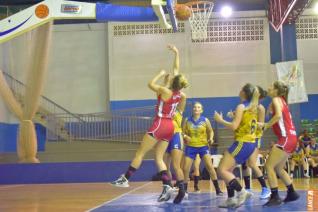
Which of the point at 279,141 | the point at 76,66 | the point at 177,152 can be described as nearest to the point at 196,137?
the point at 177,152

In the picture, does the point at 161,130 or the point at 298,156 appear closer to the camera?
the point at 161,130

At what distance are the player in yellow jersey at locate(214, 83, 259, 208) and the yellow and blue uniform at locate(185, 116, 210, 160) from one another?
2.05 metres

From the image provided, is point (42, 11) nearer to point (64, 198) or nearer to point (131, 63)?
point (64, 198)

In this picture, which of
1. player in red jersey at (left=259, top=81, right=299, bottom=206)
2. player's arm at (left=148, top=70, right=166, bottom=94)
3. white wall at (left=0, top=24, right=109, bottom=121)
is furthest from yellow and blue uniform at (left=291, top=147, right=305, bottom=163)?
player's arm at (left=148, top=70, right=166, bottom=94)

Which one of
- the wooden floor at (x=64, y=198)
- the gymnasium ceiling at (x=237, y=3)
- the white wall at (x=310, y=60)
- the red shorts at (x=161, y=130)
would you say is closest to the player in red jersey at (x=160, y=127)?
the red shorts at (x=161, y=130)

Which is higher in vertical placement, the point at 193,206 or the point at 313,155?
the point at 193,206

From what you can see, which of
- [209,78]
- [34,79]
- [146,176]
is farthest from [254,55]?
[34,79]

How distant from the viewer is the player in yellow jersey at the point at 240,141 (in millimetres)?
6340

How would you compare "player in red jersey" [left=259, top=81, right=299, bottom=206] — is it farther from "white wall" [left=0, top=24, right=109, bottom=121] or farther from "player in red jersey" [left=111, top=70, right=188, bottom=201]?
"white wall" [left=0, top=24, right=109, bottom=121]

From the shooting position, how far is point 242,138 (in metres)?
6.45

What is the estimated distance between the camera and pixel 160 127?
678 centimetres

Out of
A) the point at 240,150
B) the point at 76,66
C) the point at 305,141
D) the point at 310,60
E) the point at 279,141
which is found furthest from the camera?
the point at 76,66

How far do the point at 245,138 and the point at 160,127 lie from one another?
4.03 ft

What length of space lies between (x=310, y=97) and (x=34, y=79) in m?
12.5
